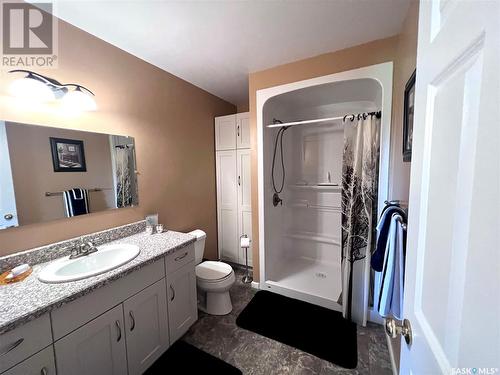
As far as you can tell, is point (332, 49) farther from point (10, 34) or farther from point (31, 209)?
point (31, 209)

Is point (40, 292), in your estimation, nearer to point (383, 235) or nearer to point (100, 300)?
point (100, 300)

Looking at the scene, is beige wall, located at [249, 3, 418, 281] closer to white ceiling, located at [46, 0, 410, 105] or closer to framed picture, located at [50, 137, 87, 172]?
white ceiling, located at [46, 0, 410, 105]

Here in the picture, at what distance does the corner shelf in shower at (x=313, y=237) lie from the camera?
2.86 meters

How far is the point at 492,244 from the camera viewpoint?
31cm

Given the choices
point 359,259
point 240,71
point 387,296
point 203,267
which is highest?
point 240,71

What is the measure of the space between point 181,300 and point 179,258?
0.35 meters

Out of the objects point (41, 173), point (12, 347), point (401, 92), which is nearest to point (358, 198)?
point (401, 92)

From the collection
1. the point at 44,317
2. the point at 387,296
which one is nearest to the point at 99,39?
the point at 44,317

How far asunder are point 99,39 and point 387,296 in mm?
2626

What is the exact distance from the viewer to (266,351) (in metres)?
1.62

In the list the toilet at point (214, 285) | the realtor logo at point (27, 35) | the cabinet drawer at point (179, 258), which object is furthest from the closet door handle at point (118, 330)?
the realtor logo at point (27, 35)

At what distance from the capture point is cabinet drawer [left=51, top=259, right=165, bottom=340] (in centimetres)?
99

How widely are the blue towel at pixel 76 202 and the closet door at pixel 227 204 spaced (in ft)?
5.16

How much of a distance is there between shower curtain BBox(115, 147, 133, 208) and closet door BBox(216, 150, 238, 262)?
1223 mm
